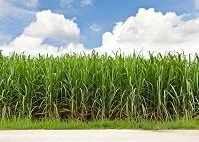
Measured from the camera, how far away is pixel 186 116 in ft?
30.8

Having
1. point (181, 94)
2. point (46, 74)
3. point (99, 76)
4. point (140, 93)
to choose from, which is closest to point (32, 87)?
point (46, 74)

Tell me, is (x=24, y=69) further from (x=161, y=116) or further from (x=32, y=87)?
(x=161, y=116)

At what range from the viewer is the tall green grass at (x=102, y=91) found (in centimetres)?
960

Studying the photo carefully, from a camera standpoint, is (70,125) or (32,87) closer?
(70,125)

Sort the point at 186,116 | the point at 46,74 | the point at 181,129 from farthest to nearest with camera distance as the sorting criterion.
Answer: the point at 46,74, the point at 186,116, the point at 181,129

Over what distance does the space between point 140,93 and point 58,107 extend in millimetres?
1653
